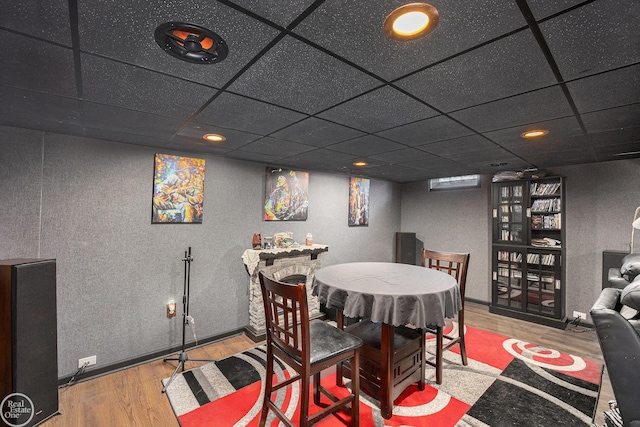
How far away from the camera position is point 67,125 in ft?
7.64

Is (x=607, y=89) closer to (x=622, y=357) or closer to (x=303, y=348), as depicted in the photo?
(x=622, y=357)

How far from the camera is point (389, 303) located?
2059 mm

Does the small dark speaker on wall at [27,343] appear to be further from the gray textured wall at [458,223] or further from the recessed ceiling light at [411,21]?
the gray textured wall at [458,223]

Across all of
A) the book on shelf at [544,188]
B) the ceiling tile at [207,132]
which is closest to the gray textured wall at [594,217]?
the book on shelf at [544,188]

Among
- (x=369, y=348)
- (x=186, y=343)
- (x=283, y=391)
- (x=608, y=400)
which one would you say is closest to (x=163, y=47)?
(x=369, y=348)

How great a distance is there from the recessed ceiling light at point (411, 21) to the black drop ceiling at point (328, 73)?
0.12ft

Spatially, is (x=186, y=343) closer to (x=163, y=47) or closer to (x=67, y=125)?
(x=67, y=125)

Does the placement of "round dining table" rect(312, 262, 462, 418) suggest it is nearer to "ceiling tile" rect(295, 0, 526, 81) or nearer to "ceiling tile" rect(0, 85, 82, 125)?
"ceiling tile" rect(295, 0, 526, 81)

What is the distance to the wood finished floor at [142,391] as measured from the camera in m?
2.17

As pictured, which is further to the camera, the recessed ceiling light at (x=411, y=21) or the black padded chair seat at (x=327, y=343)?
the black padded chair seat at (x=327, y=343)

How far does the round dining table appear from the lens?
2.05 meters

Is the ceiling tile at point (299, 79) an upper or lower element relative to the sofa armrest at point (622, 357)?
upper

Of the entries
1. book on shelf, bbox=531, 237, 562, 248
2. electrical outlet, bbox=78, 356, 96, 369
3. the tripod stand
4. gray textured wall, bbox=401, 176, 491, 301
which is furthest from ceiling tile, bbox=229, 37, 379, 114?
gray textured wall, bbox=401, 176, 491, 301

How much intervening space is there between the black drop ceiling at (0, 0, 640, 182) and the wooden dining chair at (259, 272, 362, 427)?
3.96 ft
